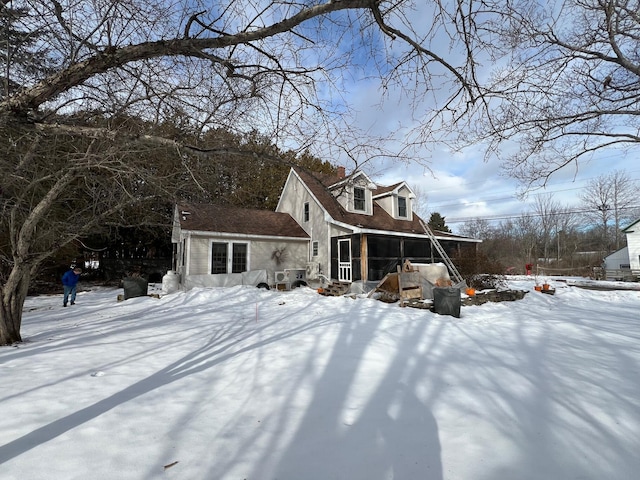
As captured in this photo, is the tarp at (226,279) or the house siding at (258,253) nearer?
the tarp at (226,279)

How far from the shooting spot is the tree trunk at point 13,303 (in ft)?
19.8

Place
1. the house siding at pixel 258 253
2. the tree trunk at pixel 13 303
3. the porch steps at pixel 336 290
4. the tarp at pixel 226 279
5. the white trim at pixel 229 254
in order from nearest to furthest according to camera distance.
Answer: the tree trunk at pixel 13 303, the porch steps at pixel 336 290, the tarp at pixel 226 279, the house siding at pixel 258 253, the white trim at pixel 229 254

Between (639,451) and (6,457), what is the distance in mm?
4741

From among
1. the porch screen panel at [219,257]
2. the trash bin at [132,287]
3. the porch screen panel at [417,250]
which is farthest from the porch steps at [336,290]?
the trash bin at [132,287]

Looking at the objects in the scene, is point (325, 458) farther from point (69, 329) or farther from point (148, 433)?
point (69, 329)

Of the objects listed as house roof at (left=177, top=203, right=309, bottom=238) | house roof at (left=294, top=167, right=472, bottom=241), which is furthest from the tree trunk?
house roof at (left=294, top=167, right=472, bottom=241)

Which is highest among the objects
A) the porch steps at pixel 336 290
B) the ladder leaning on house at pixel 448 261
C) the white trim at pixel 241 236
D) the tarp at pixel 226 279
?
the white trim at pixel 241 236

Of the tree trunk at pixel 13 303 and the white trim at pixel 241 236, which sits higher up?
the white trim at pixel 241 236

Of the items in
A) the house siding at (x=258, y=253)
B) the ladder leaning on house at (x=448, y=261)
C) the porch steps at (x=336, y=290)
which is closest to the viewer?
the porch steps at (x=336, y=290)

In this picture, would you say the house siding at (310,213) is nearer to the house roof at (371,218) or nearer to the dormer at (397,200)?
the house roof at (371,218)

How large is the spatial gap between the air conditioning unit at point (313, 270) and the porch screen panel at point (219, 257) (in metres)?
4.18

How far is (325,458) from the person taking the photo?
246 centimetres

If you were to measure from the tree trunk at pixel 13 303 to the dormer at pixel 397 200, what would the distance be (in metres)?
15.7

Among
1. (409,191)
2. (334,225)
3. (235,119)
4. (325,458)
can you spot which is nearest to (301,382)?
(325,458)
